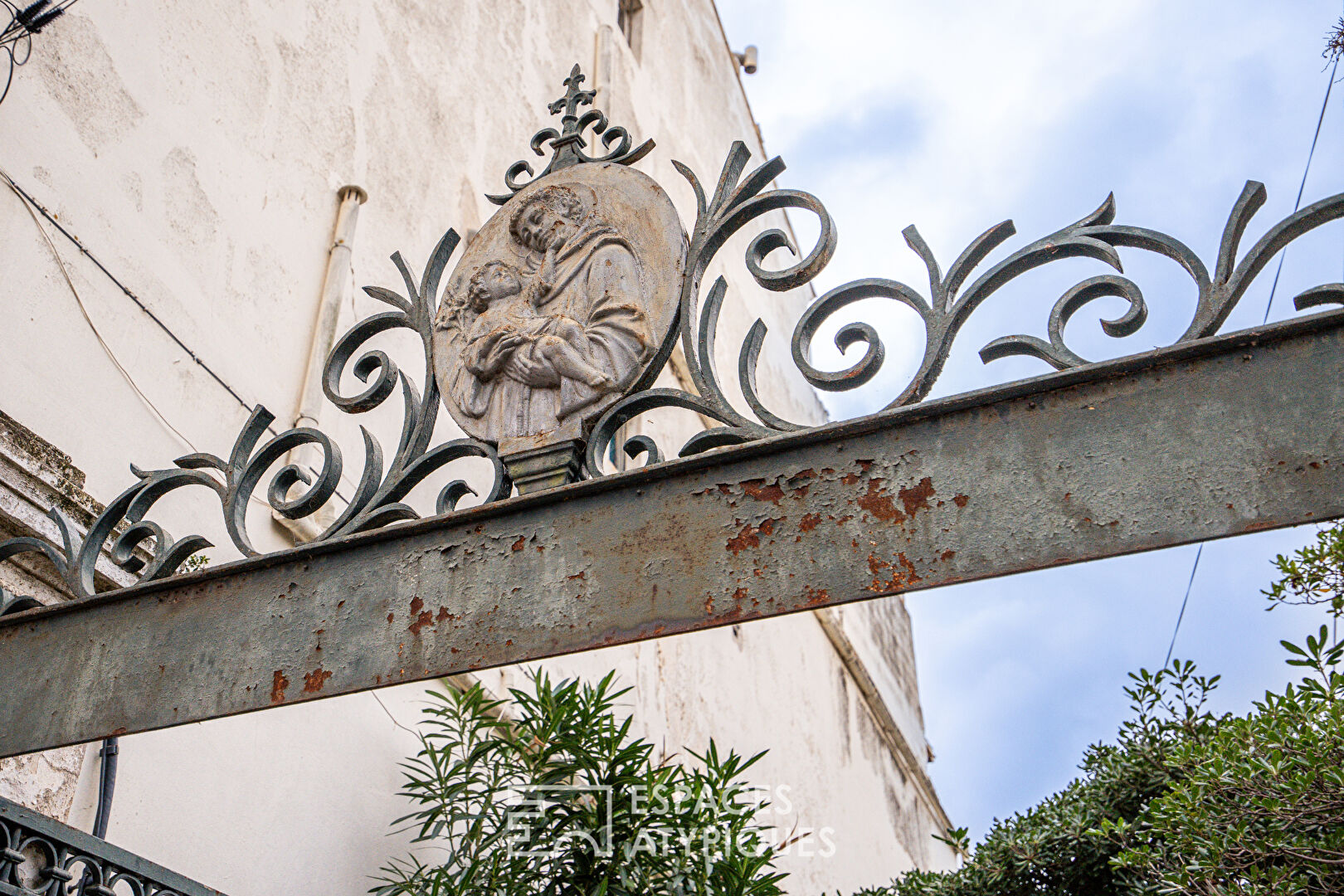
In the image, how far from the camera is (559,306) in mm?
2447

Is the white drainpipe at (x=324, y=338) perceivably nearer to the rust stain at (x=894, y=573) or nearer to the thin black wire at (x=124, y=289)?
the thin black wire at (x=124, y=289)

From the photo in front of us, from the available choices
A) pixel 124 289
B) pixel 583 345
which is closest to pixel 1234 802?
pixel 583 345

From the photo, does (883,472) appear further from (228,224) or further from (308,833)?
(228,224)

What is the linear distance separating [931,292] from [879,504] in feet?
1.29

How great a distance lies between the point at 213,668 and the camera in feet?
7.20

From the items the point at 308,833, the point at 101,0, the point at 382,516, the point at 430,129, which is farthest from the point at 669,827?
the point at 430,129

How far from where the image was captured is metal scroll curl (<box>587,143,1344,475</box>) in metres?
1.88

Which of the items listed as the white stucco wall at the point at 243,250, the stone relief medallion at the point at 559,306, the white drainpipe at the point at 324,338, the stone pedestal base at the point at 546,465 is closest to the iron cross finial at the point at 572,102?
the stone relief medallion at the point at 559,306

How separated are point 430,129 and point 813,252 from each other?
5.12 m

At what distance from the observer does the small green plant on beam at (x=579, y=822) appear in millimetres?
4203

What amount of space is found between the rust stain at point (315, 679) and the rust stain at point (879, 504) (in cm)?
93

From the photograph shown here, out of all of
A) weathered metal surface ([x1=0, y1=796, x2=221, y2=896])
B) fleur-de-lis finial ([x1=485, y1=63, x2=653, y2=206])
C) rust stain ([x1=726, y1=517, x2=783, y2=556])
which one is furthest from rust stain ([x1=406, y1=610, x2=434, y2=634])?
fleur-de-lis finial ([x1=485, y1=63, x2=653, y2=206])

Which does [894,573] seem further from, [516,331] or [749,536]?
[516,331]

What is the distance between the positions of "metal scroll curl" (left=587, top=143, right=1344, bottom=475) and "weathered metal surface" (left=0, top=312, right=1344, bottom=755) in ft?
0.19
